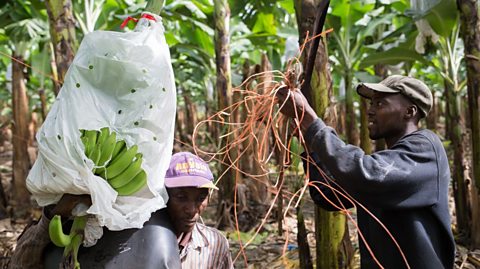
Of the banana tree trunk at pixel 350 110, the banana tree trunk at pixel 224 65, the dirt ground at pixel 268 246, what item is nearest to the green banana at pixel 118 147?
the dirt ground at pixel 268 246

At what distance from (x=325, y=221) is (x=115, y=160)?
1.83 m

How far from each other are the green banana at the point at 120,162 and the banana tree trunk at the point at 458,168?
4236mm

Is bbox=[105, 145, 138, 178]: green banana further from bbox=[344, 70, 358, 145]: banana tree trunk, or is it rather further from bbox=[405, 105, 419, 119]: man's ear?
bbox=[344, 70, 358, 145]: banana tree trunk

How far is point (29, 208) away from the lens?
654 cm

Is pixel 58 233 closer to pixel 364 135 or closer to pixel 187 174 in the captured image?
pixel 187 174

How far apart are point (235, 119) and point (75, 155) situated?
4.96m

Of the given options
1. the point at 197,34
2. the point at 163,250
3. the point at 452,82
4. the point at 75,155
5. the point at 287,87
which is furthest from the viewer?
the point at 197,34

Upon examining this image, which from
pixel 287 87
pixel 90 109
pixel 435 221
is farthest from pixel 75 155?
pixel 435 221

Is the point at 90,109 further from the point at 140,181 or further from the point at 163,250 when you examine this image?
the point at 163,250

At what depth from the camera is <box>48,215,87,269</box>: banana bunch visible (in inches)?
57.2

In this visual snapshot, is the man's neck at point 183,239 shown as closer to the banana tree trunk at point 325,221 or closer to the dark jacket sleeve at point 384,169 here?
the dark jacket sleeve at point 384,169

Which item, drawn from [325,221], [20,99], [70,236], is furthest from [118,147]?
[20,99]

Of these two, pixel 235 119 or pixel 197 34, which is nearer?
pixel 235 119

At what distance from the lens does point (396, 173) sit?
1.84 metres
